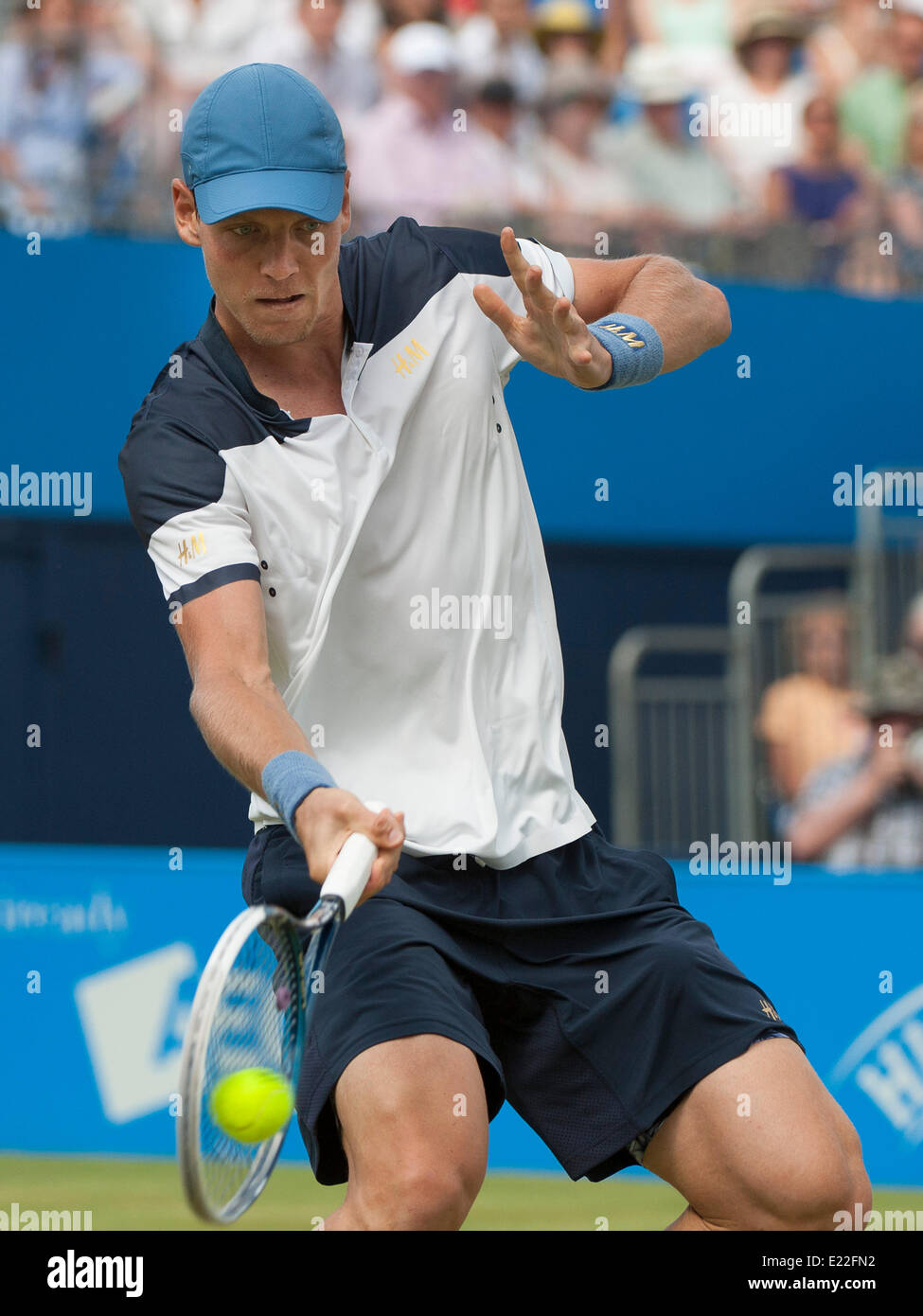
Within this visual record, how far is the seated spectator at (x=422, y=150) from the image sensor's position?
9.05 m

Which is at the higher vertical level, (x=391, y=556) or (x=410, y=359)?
(x=410, y=359)

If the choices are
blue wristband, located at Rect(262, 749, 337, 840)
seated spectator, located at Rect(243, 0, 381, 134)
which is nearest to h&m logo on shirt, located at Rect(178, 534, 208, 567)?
blue wristband, located at Rect(262, 749, 337, 840)

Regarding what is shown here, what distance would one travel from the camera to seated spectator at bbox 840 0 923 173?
9.81 m

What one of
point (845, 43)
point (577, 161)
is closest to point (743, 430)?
point (577, 161)

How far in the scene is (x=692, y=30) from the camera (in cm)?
1004

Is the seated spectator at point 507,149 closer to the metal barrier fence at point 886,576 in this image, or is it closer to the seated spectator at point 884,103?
the seated spectator at point 884,103

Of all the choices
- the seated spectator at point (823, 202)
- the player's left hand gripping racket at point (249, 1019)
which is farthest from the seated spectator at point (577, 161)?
the player's left hand gripping racket at point (249, 1019)

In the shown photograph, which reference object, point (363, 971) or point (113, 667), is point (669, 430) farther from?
point (363, 971)

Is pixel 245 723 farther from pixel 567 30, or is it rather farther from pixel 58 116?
pixel 567 30

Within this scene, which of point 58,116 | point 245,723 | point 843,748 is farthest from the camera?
point 58,116

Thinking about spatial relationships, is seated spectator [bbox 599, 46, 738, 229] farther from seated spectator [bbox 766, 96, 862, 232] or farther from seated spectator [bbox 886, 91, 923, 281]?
seated spectator [bbox 886, 91, 923, 281]

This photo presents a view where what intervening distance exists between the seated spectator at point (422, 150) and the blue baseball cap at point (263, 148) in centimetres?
553

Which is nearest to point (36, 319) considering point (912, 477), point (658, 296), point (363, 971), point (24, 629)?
point (24, 629)

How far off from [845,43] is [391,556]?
734 cm
